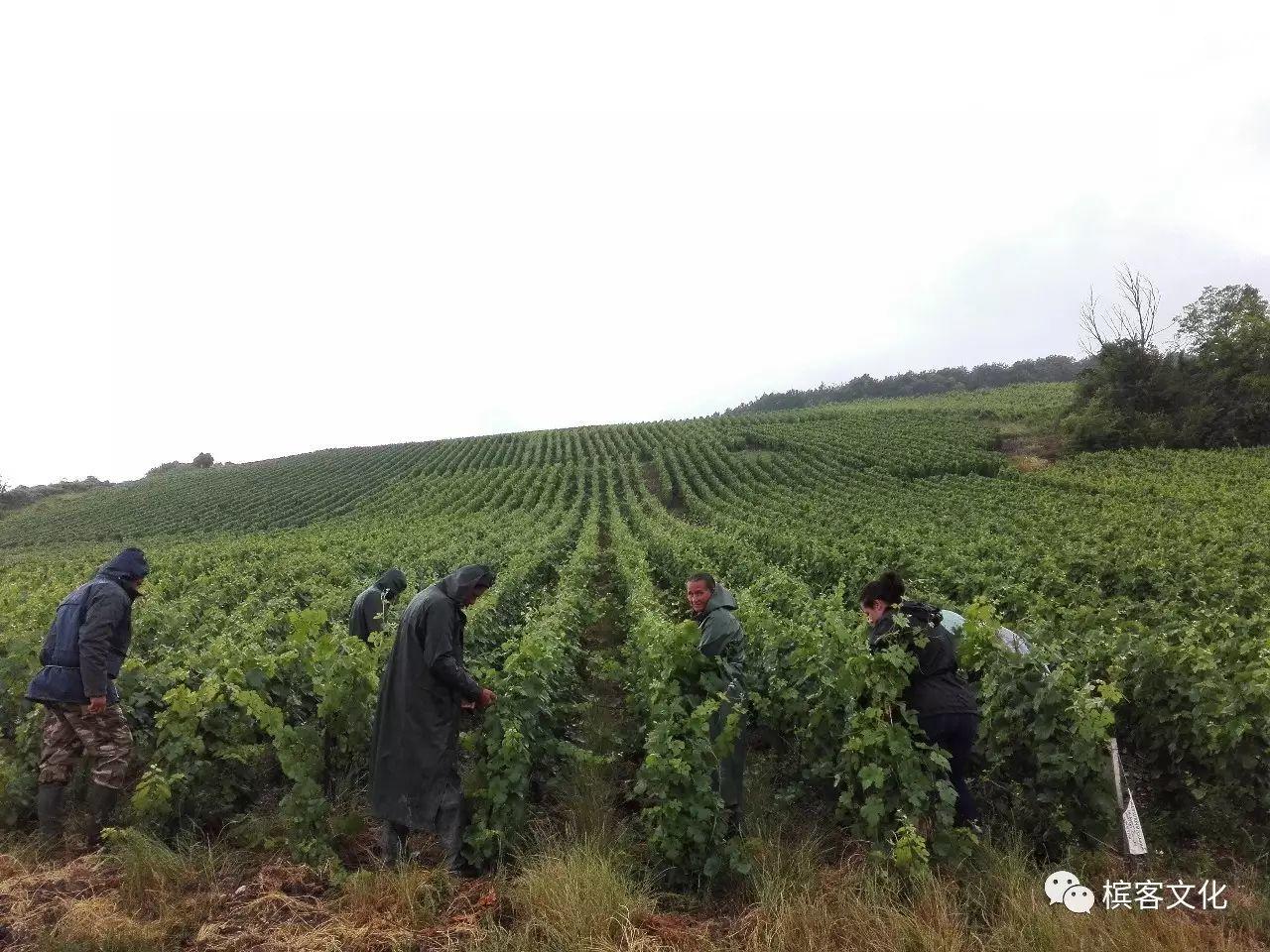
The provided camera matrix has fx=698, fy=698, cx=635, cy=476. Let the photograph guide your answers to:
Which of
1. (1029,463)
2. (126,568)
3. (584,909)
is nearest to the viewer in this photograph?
(584,909)

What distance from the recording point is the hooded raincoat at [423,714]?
4.46 metres

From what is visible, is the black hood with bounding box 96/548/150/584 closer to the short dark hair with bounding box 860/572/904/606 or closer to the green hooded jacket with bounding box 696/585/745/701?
the green hooded jacket with bounding box 696/585/745/701

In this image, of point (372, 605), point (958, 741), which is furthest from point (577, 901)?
point (372, 605)

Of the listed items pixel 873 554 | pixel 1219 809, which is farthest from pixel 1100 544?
pixel 1219 809

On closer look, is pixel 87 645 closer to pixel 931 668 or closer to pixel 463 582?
pixel 463 582

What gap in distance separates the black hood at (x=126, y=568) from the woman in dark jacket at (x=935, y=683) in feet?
17.6

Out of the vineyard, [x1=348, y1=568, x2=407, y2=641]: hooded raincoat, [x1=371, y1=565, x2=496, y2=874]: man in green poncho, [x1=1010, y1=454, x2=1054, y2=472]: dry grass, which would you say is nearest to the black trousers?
the vineyard

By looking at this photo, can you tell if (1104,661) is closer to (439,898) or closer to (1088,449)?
(439,898)

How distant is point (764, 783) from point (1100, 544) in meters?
11.9

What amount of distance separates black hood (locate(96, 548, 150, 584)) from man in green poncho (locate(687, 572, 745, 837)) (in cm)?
419

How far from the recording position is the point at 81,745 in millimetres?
5133

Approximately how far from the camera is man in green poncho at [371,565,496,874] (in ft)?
14.6

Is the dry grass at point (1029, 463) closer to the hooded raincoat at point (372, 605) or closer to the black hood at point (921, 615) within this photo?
the black hood at point (921, 615)

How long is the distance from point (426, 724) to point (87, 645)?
2.58 m
